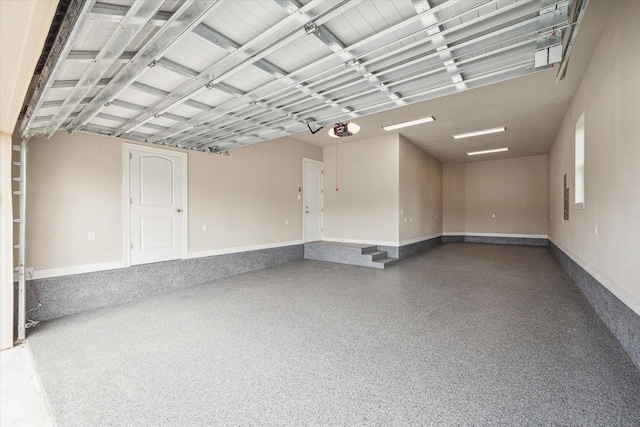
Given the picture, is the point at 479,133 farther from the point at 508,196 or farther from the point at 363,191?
the point at 508,196

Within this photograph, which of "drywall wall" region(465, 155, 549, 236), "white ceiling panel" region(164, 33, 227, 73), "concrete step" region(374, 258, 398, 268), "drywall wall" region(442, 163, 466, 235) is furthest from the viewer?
"drywall wall" region(442, 163, 466, 235)

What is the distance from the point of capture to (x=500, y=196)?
10.6 meters

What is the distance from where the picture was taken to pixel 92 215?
4.04 m

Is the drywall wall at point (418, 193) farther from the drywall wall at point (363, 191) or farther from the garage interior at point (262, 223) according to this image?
the garage interior at point (262, 223)

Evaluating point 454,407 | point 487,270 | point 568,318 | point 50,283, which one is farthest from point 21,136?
point 487,270

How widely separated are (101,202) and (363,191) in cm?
562

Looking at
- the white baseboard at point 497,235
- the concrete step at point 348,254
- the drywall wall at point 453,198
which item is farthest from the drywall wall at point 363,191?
the white baseboard at point 497,235

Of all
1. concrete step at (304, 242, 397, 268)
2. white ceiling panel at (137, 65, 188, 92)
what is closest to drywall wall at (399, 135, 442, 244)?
concrete step at (304, 242, 397, 268)

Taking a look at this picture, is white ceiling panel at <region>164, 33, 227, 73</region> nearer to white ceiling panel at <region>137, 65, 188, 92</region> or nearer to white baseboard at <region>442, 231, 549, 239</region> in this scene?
white ceiling panel at <region>137, 65, 188, 92</region>

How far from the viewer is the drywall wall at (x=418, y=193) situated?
24.3ft

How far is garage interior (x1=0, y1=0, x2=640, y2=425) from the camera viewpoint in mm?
1835

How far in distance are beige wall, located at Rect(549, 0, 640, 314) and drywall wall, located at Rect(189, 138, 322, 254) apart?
18.2ft

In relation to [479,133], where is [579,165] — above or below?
below

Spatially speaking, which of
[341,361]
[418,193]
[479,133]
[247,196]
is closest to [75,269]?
[247,196]
